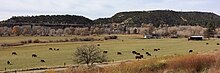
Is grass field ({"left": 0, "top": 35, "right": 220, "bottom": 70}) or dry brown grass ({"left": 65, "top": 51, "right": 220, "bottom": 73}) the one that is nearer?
dry brown grass ({"left": 65, "top": 51, "right": 220, "bottom": 73})

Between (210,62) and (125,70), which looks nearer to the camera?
(125,70)

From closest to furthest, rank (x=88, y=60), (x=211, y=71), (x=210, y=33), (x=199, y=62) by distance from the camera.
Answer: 1. (x=211, y=71)
2. (x=199, y=62)
3. (x=88, y=60)
4. (x=210, y=33)

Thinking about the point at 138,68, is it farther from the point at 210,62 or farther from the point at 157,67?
the point at 210,62

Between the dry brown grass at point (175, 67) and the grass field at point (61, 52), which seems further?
the grass field at point (61, 52)

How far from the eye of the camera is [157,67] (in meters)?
17.8

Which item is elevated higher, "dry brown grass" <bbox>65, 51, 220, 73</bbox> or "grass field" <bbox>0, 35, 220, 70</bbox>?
"dry brown grass" <bbox>65, 51, 220, 73</bbox>

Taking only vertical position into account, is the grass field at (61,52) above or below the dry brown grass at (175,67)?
below

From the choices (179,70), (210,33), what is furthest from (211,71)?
(210,33)

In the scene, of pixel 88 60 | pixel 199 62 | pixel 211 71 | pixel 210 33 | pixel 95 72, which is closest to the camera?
pixel 211 71

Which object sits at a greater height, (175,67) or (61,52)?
(175,67)

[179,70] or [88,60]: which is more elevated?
[179,70]

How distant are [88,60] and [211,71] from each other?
34905mm

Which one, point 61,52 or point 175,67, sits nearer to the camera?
point 175,67

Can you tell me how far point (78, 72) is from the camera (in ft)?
54.7
